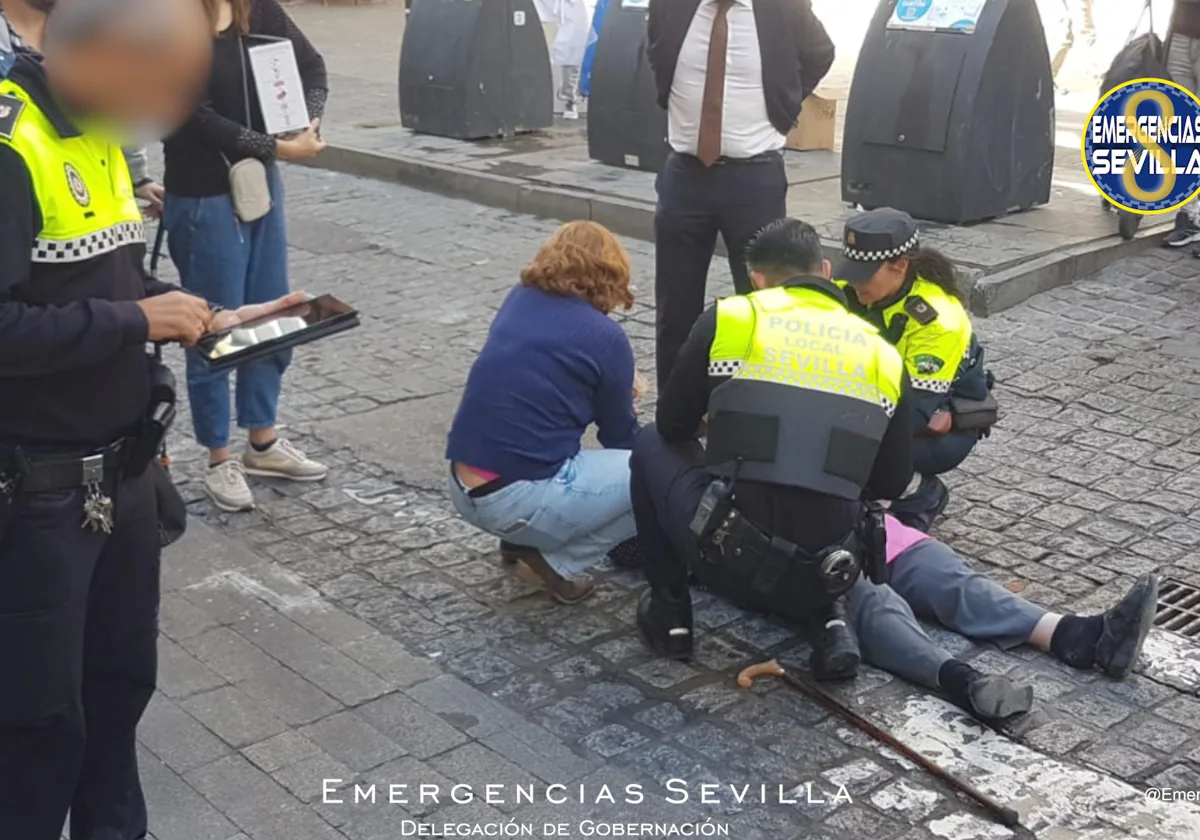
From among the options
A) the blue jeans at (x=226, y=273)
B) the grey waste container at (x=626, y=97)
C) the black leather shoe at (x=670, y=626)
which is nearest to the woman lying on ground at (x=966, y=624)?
the black leather shoe at (x=670, y=626)

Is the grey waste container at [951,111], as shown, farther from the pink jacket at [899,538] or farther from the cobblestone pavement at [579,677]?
the pink jacket at [899,538]

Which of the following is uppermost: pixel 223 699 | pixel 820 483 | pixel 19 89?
pixel 19 89

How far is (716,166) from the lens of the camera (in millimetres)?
5539

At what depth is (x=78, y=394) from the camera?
2713mm

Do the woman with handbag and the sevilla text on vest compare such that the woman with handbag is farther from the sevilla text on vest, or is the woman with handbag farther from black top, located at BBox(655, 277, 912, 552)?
the sevilla text on vest

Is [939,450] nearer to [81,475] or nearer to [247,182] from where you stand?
[247,182]

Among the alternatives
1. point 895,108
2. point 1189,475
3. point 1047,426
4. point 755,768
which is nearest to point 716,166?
point 1047,426

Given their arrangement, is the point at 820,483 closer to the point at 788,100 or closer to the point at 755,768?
the point at 755,768

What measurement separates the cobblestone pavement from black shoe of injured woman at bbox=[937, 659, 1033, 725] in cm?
6

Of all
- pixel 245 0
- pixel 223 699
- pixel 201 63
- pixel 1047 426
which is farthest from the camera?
pixel 1047 426

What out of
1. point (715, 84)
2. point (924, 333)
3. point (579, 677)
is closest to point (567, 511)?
point (579, 677)

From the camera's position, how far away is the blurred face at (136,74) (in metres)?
2.43

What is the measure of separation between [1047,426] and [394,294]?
3.60m

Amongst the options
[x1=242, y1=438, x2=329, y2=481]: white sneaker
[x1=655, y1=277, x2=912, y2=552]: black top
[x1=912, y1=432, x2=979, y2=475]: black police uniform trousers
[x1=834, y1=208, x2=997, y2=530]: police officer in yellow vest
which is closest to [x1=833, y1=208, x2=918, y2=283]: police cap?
[x1=834, y1=208, x2=997, y2=530]: police officer in yellow vest
